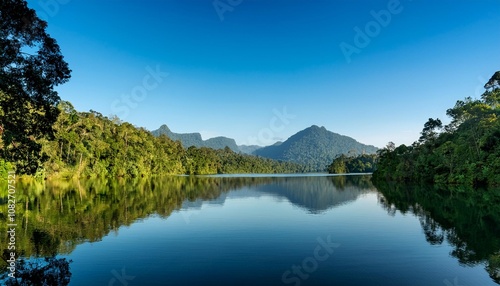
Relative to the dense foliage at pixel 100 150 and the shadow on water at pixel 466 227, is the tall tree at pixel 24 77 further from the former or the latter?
the dense foliage at pixel 100 150

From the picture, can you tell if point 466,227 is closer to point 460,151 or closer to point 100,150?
point 460,151

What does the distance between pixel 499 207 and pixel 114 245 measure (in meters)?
36.8

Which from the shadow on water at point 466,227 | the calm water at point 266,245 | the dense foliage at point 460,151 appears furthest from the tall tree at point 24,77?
the dense foliage at point 460,151

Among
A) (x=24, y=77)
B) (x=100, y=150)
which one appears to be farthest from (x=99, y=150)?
(x=24, y=77)

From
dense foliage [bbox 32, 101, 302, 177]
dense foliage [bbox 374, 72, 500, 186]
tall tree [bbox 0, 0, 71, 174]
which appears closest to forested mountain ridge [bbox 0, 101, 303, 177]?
dense foliage [bbox 32, 101, 302, 177]

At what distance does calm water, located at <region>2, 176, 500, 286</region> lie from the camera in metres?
14.5

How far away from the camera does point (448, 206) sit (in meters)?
36.8

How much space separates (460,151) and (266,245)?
6491cm

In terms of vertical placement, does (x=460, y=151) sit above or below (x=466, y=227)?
above

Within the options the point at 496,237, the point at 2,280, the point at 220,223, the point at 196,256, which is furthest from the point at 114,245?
the point at 496,237

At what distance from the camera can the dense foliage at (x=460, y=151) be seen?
2427 inches

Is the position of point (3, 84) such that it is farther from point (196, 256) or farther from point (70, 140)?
point (70, 140)

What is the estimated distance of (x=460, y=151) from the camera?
68.6m

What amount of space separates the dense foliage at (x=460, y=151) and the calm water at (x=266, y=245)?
33213 millimetres
